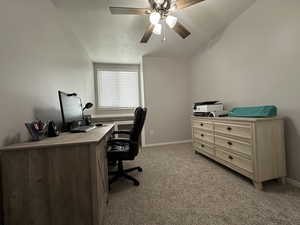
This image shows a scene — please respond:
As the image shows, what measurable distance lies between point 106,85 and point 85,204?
3587mm

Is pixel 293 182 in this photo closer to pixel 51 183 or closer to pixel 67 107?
pixel 51 183

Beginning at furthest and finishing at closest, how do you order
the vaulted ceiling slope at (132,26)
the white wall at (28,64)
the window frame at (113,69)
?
1. the window frame at (113,69)
2. the vaulted ceiling slope at (132,26)
3. the white wall at (28,64)

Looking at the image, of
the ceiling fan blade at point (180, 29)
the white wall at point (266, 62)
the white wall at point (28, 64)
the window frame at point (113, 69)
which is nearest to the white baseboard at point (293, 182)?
the white wall at point (266, 62)

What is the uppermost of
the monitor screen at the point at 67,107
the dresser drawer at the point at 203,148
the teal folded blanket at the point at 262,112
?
the monitor screen at the point at 67,107

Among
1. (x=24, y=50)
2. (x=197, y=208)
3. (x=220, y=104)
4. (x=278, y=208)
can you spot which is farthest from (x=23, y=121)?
(x=220, y=104)

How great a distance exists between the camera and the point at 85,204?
103 cm

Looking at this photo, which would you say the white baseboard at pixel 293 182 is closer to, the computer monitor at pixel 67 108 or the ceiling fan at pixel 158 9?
the ceiling fan at pixel 158 9

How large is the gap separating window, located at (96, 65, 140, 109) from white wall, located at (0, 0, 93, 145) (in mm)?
2060

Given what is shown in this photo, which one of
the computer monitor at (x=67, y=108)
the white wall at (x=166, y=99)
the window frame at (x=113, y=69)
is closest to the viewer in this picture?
the computer monitor at (x=67, y=108)

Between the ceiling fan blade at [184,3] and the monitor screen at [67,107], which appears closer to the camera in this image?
the monitor screen at [67,107]

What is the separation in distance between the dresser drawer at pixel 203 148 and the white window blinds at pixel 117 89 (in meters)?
2.22

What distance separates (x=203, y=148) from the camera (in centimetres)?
264

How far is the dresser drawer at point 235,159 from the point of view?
1716 millimetres

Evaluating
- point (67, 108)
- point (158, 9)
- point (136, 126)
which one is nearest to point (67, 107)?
point (67, 108)
